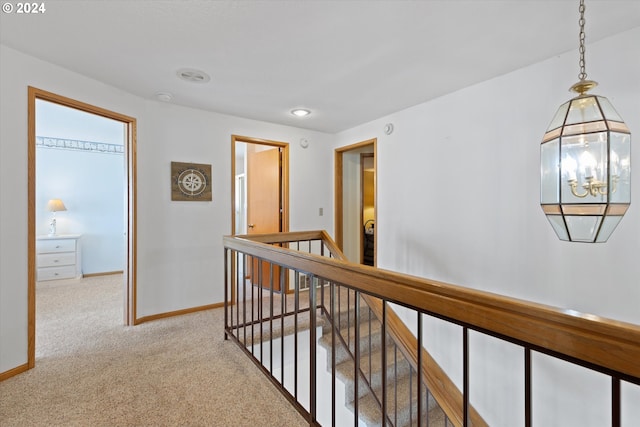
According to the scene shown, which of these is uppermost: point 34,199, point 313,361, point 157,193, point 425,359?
point 157,193

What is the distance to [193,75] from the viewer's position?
2.41 meters

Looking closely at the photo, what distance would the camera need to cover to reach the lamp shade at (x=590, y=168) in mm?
1169

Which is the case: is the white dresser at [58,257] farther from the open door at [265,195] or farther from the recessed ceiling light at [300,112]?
the recessed ceiling light at [300,112]

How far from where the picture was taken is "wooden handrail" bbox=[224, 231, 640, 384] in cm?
58

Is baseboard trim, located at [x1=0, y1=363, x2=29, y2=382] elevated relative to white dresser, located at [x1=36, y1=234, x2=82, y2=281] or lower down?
lower down

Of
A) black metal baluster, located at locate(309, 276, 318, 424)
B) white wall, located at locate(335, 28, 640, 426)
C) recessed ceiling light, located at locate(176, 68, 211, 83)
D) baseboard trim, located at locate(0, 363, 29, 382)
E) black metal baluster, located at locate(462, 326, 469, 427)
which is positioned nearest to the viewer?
black metal baluster, located at locate(462, 326, 469, 427)

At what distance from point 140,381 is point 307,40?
2.44 meters

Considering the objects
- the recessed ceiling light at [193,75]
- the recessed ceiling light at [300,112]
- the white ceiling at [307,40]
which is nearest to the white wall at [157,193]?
the white ceiling at [307,40]

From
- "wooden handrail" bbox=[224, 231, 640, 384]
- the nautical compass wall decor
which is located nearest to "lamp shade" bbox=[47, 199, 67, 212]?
the nautical compass wall decor

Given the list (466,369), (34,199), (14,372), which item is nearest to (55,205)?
(34,199)

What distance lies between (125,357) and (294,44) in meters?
2.56

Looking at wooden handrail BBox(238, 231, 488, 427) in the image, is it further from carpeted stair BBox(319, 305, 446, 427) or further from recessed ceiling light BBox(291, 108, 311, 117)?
recessed ceiling light BBox(291, 108, 311, 117)

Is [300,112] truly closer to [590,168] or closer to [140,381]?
[590,168]

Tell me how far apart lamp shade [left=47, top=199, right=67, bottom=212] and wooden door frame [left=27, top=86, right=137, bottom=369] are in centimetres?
278
